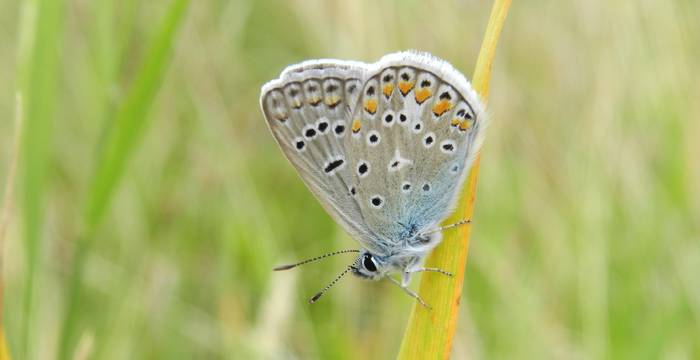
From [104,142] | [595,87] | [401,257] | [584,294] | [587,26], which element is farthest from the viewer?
[587,26]

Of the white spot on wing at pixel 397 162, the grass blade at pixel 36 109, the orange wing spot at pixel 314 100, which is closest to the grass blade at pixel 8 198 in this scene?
the grass blade at pixel 36 109

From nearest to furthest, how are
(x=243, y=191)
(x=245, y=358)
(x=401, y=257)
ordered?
(x=401, y=257) < (x=245, y=358) < (x=243, y=191)

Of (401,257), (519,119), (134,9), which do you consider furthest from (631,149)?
(134,9)

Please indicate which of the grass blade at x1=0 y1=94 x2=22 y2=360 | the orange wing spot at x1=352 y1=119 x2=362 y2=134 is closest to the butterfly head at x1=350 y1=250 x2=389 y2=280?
the orange wing spot at x1=352 y1=119 x2=362 y2=134

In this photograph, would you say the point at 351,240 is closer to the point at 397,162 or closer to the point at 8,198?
the point at 397,162

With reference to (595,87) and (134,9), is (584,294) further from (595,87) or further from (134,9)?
(134,9)

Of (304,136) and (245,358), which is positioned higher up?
(304,136)

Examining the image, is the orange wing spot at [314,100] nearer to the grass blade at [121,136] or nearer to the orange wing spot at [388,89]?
the orange wing spot at [388,89]

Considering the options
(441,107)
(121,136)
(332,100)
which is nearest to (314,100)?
(332,100)
